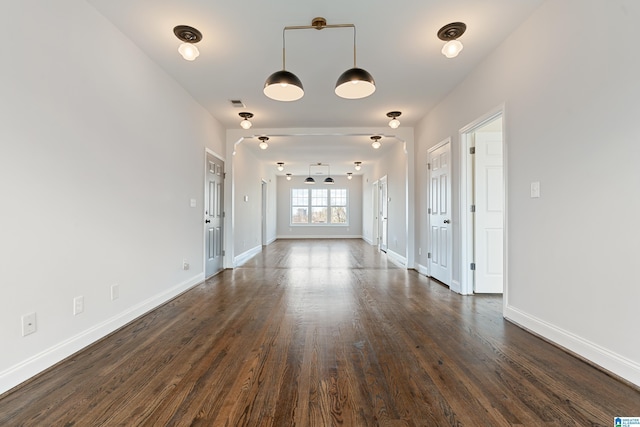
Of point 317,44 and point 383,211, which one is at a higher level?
point 317,44

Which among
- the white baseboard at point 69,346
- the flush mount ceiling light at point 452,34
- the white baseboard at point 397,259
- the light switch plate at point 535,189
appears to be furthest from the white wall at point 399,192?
the white baseboard at point 69,346

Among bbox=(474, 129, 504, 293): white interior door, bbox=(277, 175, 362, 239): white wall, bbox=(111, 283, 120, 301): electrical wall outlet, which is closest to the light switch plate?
bbox=(474, 129, 504, 293): white interior door

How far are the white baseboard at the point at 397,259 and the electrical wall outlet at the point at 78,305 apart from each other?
515 centimetres

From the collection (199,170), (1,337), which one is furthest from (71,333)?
(199,170)

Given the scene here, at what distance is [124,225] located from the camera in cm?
294

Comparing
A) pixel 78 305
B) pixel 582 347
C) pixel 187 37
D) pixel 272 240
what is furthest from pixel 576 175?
pixel 272 240

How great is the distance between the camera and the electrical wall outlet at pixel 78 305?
7.69 ft

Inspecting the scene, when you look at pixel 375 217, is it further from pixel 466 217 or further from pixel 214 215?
pixel 466 217

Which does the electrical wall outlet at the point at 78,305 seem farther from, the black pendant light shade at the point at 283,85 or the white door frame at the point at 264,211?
the white door frame at the point at 264,211

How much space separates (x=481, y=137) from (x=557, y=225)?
1880mm

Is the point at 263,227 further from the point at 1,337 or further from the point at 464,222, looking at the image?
the point at 1,337

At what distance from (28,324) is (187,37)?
260cm

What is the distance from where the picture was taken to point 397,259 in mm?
7051

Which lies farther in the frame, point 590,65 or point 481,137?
point 481,137
